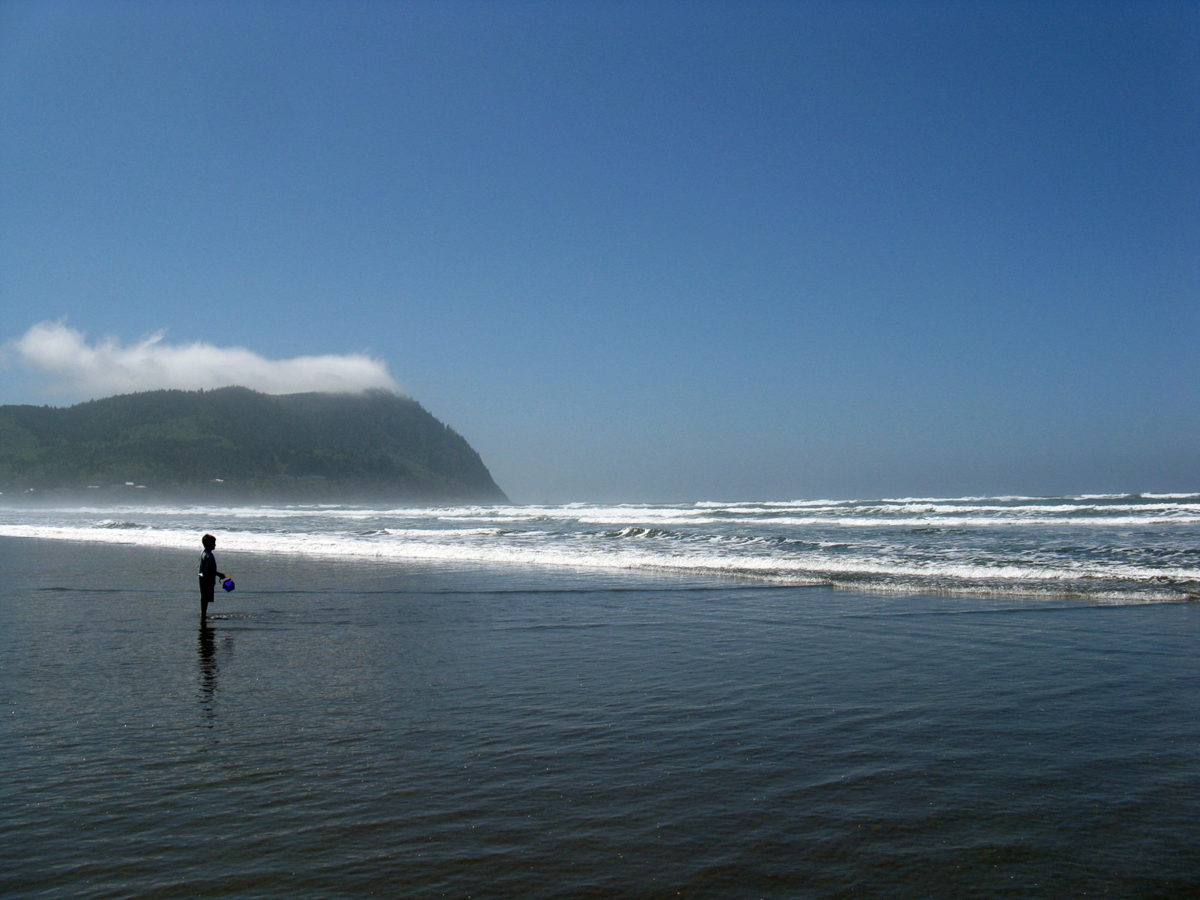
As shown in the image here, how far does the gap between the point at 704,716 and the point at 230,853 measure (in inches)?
165

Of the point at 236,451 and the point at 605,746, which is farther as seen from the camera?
the point at 236,451

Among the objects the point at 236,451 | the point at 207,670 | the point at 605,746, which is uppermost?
the point at 236,451

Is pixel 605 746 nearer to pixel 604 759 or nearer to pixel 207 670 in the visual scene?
pixel 604 759

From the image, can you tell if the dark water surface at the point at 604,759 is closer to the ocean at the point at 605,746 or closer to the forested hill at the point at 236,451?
the ocean at the point at 605,746

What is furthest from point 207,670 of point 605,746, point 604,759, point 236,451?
point 236,451

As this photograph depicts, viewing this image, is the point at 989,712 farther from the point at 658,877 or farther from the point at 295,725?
the point at 295,725

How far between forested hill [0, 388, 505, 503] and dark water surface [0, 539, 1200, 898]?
138 metres

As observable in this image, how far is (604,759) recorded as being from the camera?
245 inches

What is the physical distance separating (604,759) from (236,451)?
161503mm

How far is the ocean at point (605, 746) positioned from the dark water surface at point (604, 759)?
28mm

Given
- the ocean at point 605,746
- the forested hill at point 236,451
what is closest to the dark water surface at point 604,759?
the ocean at point 605,746

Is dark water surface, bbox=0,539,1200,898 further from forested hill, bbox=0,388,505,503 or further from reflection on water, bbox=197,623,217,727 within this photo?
forested hill, bbox=0,388,505,503

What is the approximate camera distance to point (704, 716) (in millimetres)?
7457

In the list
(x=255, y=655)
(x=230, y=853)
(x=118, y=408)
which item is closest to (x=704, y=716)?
(x=230, y=853)
